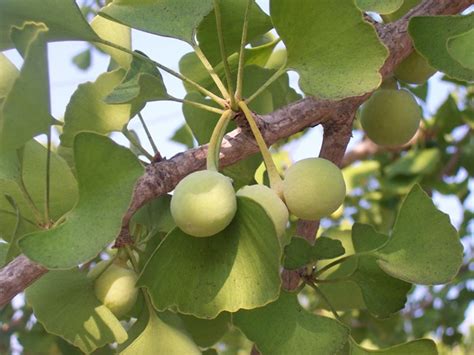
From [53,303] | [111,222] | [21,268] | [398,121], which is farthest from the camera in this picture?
[398,121]

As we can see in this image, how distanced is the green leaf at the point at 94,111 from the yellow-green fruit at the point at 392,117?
346mm

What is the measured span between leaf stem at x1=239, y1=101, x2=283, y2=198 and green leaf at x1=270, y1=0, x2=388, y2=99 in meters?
0.08

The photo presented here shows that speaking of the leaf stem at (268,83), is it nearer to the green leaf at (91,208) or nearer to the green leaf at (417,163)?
the green leaf at (91,208)

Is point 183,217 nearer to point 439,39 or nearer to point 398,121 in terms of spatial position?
point 439,39

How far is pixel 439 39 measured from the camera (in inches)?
31.3

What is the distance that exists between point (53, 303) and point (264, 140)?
1.06ft

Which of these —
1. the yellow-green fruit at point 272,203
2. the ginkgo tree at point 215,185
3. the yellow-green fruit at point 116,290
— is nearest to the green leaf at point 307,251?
the ginkgo tree at point 215,185

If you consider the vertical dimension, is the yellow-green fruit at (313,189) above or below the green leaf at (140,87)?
below

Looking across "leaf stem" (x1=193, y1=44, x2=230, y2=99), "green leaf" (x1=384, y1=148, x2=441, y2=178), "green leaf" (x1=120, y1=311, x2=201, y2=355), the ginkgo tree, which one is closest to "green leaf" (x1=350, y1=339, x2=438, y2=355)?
the ginkgo tree

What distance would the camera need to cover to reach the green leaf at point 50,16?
0.78 metres

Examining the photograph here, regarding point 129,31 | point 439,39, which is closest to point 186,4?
point 129,31

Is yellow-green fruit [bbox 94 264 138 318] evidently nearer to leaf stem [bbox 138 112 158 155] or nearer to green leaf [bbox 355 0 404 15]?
leaf stem [bbox 138 112 158 155]

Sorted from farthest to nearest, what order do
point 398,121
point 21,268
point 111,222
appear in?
point 398,121 < point 21,268 < point 111,222

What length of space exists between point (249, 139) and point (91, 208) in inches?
10.1
